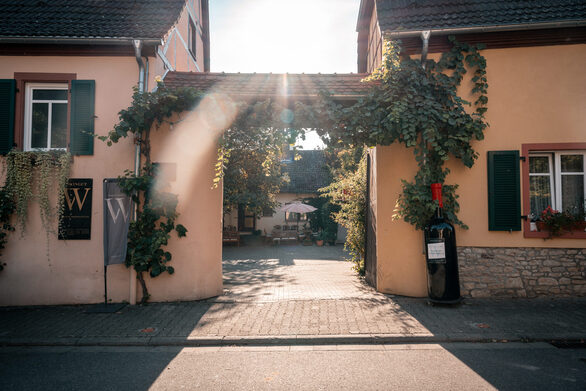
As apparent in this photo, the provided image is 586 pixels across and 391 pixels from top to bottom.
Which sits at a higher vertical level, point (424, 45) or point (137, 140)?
point (424, 45)

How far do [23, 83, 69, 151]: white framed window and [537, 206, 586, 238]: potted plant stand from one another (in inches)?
382

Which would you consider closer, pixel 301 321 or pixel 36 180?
pixel 301 321

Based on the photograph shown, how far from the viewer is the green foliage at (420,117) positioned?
662 centimetres

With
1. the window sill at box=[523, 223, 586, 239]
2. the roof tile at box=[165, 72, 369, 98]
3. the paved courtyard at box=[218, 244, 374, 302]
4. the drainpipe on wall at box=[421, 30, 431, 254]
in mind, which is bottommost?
the paved courtyard at box=[218, 244, 374, 302]

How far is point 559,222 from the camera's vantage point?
6.73 metres

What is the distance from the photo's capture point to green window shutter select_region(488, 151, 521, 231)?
700 centimetres

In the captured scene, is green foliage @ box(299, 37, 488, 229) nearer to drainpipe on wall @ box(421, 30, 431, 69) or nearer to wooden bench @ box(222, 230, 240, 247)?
drainpipe on wall @ box(421, 30, 431, 69)

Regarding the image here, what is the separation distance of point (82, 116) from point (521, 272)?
9.22m

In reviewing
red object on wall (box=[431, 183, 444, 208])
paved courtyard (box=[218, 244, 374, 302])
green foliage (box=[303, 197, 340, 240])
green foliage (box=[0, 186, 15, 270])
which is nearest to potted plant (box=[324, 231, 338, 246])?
green foliage (box=[303, 197, 340, 240])

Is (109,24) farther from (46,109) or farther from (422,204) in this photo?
(422,204)

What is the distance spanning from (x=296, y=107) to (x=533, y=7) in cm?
535

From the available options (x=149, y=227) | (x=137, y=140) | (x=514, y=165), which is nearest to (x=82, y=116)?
(x=137, y=140)

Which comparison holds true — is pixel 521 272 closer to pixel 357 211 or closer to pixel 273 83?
pixel 357 211

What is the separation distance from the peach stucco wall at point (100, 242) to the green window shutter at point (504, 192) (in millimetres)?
5480
